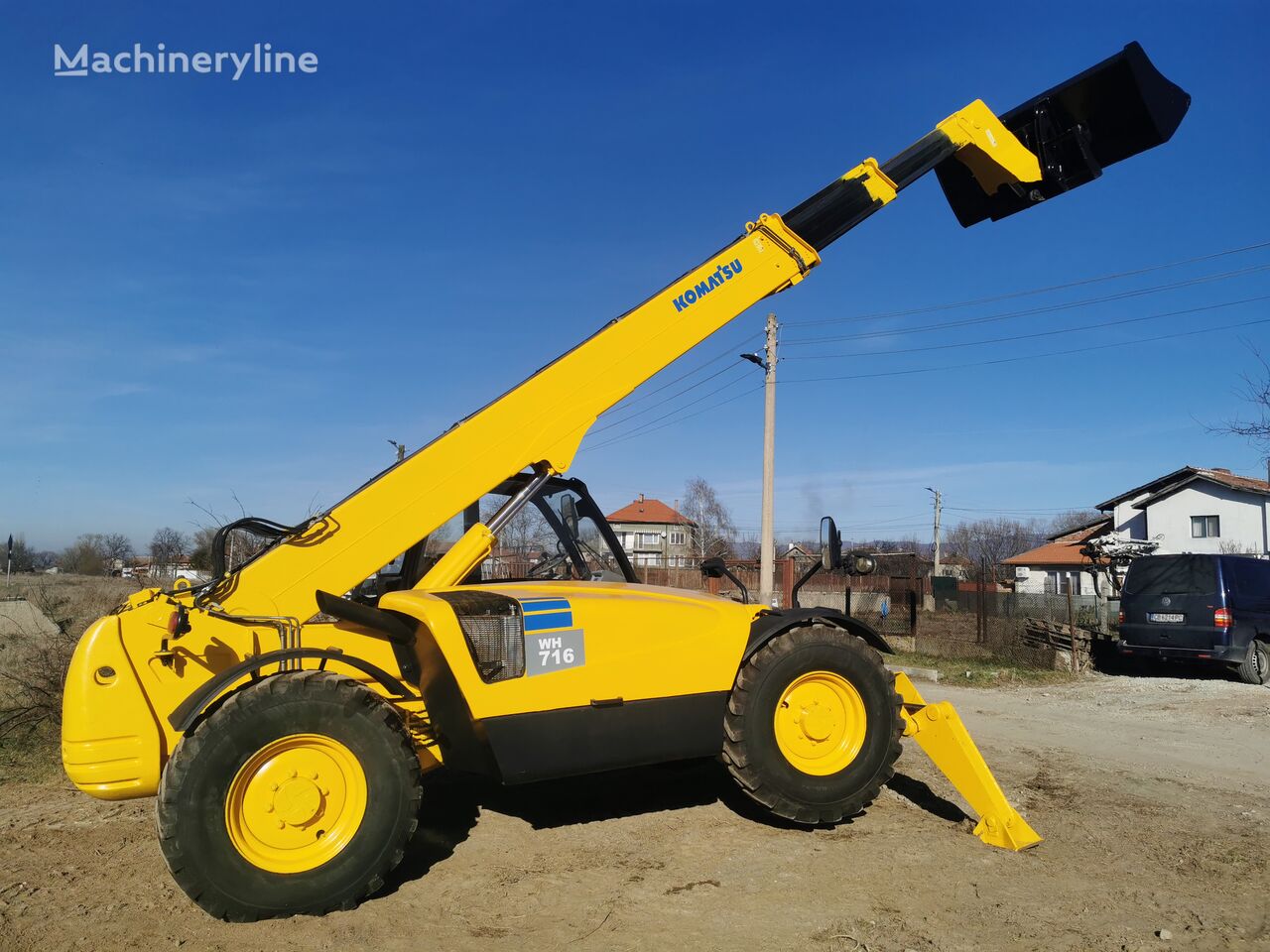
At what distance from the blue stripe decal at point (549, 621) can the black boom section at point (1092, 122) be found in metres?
4.84

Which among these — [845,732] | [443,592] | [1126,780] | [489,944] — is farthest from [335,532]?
[1126,780]

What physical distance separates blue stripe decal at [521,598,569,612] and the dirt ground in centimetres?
141

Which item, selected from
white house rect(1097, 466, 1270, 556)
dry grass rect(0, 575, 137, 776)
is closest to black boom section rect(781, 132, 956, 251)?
dry grass rect(0, 575, 137, 776)

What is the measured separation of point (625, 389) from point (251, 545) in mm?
6019

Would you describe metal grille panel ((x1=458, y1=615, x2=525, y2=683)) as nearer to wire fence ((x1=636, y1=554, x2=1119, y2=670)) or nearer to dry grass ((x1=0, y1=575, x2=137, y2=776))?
dry grass ((x1=0, y1=575, x2=137, y2=776))

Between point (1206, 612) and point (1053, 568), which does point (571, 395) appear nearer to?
point (1206, 612)

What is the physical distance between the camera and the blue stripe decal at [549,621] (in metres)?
4.69

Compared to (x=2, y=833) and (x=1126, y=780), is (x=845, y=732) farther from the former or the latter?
(x=2, y=833)

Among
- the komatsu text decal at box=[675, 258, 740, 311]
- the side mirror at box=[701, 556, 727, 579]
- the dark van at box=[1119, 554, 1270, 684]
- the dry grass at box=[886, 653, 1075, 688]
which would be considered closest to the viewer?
the komatsu text decal at box=[675, 258, 740, 311]

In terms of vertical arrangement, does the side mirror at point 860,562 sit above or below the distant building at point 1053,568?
below

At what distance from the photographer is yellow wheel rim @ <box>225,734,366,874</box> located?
13.6 feet

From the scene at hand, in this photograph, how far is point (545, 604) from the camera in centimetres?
477

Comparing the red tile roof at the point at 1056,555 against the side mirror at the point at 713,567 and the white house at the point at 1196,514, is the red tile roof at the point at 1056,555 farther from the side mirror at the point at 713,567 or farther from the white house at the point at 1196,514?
the side mirror at the point at 713,567

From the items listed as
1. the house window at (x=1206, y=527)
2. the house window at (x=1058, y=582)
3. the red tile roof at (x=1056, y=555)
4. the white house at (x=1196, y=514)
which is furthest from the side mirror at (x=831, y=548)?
the red tile roof at (x=1056, y=555)
